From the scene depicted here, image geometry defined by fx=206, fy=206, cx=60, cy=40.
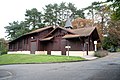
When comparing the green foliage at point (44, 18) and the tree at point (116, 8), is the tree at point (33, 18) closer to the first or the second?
the green foliage at point (44, 18)

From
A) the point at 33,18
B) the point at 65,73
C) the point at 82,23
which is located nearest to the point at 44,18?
the point at 33,18

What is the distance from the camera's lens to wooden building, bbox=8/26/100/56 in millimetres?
35750

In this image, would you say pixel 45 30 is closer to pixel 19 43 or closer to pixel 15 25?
pixel 19 43

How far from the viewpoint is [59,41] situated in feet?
131

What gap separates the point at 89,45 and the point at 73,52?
10.2 ft

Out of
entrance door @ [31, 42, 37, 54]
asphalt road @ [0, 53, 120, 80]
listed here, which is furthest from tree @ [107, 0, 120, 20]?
entrance door @ [31, 42, 37, 54]

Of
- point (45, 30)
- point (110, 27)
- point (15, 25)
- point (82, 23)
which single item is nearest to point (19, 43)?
point (45, 30)

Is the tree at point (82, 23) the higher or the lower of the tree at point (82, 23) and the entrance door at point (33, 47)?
the higher

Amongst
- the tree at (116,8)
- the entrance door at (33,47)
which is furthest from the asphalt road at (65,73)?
the entrance door at (33,47)

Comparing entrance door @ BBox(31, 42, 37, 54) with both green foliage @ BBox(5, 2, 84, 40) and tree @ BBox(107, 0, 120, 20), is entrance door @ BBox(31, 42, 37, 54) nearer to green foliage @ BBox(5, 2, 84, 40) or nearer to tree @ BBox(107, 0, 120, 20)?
green foliage @ BBox(5, 2, 84, 40)

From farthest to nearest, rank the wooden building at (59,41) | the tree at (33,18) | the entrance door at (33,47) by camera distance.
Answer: the tree at (33,18) < the entrance door at (33,47) < the wooden building at (59,41)

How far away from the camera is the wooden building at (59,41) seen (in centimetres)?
3575

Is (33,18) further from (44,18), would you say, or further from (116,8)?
(116,8)

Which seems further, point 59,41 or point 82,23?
point 82,23
